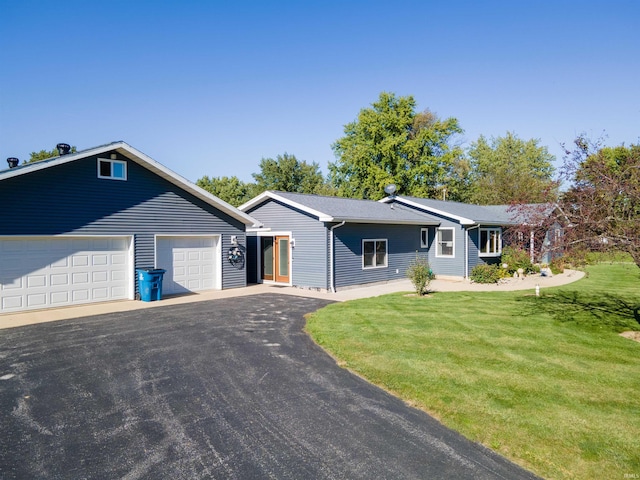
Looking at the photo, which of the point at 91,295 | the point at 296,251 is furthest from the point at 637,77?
the point at 91,295

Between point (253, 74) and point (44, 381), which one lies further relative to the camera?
point (253, 74)

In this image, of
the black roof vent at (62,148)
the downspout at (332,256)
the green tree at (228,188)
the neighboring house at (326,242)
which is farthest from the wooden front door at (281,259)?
the green tree at (228,188)

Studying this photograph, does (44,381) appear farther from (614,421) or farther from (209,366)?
(614,421)

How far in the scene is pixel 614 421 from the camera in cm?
495

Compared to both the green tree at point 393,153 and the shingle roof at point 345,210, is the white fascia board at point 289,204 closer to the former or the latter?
the shingle roof at point 345,210

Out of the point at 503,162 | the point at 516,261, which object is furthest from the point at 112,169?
the point at 503,162

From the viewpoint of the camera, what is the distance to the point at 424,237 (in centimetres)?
2170

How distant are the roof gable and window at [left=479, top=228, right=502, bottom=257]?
12693 mm

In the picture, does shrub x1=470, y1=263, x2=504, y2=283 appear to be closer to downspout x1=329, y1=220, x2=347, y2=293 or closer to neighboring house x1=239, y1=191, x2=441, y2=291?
neighboring house x1=239, y1=191, x2=441, y2=291

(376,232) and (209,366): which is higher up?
(376,232)

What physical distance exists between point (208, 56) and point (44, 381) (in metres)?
16.4

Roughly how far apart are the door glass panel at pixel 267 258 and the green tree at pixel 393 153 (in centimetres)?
2128

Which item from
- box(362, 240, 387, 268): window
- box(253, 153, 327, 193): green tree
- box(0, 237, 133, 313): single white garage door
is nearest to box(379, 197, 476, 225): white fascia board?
box(362, 240, 387, 268): window

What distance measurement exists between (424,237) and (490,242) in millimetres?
3981
